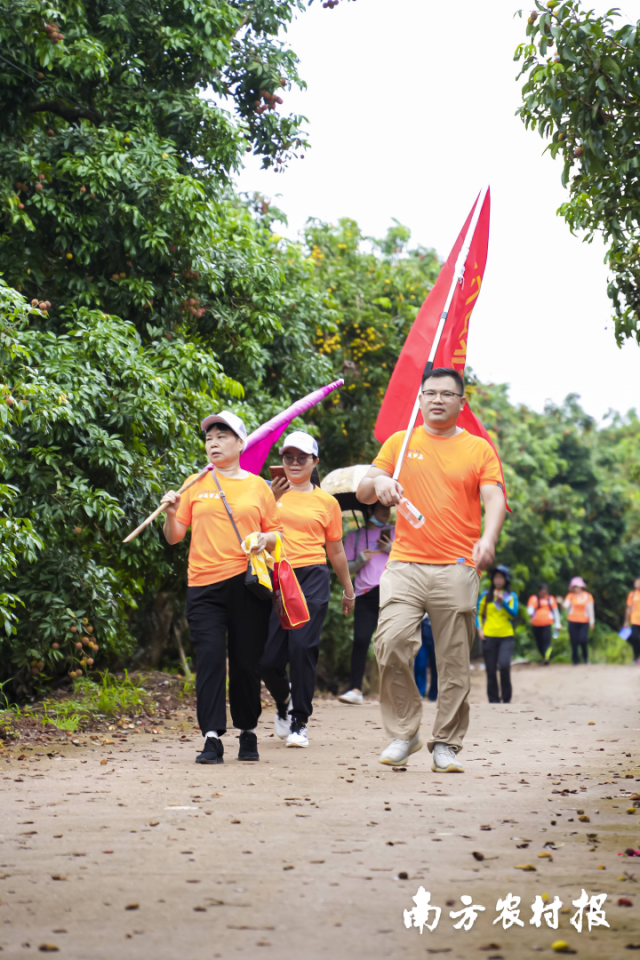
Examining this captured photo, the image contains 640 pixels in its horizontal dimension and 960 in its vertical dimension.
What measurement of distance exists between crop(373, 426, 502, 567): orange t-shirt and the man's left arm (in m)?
0.07

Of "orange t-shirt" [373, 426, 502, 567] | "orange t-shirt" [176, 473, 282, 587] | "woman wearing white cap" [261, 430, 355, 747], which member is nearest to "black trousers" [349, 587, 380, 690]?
"woman wearing white cap" [261, 430, 355, 747]

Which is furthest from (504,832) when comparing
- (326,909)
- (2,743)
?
(2,743)

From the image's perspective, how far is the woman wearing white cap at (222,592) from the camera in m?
7.27

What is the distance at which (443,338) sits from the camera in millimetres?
7699

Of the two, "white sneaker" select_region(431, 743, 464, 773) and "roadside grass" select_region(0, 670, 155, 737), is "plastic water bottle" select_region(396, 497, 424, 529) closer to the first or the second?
"white sneaker" select_region(431, 743, 464, 773)

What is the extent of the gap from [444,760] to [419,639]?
0.69 metres

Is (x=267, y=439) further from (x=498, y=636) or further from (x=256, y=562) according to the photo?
(x=498, y=636)

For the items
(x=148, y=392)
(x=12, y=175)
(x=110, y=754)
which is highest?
(x=12, y=175)

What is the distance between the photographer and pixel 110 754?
809cm

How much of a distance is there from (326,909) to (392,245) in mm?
19840

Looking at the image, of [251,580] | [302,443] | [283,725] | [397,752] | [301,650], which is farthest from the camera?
[283,725]

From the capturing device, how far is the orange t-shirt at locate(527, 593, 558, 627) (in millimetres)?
22469

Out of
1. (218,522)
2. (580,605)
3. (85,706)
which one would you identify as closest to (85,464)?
(85,706)

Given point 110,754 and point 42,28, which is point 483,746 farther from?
point 42,28
